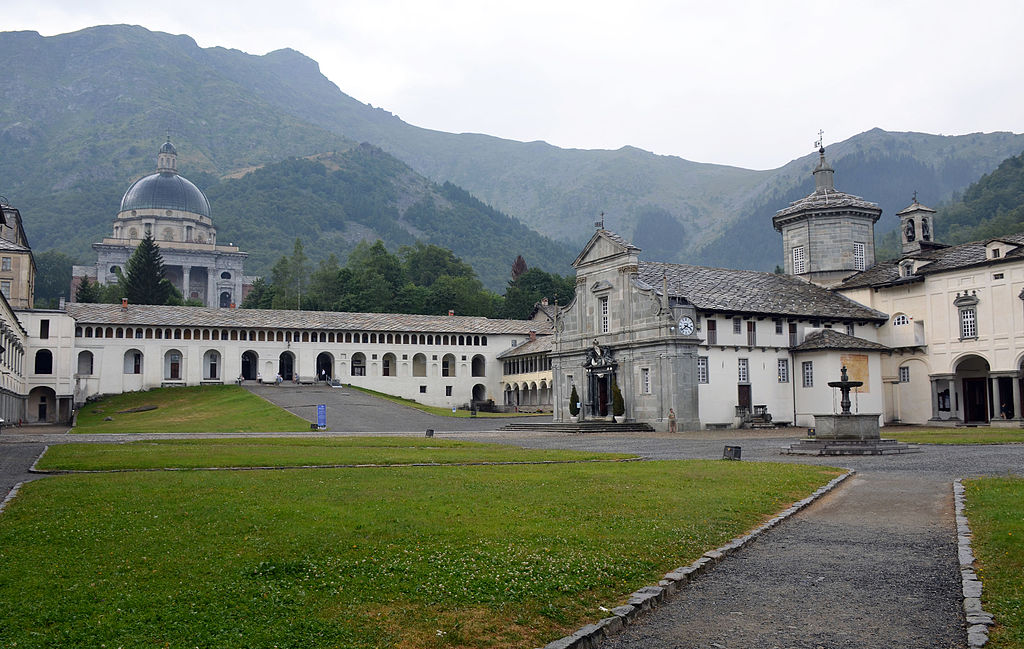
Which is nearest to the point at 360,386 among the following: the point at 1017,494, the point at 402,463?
the point at 402,463

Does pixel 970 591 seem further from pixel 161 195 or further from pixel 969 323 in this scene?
pixel 161 195

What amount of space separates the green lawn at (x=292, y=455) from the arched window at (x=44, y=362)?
49.0m

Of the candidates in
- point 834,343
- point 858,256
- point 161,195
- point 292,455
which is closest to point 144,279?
point 161,195

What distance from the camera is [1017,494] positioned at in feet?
53.4

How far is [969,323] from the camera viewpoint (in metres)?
55.2

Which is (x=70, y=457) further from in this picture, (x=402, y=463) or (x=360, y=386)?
(x=360, y=386)

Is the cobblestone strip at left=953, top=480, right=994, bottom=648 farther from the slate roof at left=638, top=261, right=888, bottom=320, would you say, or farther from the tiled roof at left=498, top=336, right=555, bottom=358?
the tiled roof at left=498, top=336, right=555, bottom=358

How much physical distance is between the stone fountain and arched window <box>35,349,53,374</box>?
67.9 m

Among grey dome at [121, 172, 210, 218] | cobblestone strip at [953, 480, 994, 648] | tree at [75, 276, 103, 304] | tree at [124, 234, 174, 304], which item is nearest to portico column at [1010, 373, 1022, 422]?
cobblestone strip at [953, 480, 994, 648]

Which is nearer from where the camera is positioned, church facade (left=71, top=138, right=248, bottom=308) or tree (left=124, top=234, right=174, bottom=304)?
tree (left=124, top=234, right=174, bottom=304)

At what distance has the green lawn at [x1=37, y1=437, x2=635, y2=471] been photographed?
24094 millimetres

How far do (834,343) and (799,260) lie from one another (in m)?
16.0

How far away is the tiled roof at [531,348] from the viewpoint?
84875 millimetres

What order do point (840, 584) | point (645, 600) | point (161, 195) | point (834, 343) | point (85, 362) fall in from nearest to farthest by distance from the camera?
point (645, 600) → point (840, 584) → point (834, 343) → point (85, 362) → point (161, 195)
